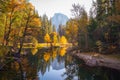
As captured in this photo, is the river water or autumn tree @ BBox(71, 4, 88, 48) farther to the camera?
autumn tree @ BBox(71, 4, 88, 48)

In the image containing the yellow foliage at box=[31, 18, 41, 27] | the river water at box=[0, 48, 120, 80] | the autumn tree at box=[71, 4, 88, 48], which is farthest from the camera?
the autumn tree at box=[71, 4, 88, 48]

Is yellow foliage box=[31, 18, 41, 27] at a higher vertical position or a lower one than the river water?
higher

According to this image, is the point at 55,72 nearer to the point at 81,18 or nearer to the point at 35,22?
the point at 35,22

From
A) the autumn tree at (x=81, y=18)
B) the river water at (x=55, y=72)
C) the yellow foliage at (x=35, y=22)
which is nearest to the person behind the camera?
the river water at (x=55, y=72)

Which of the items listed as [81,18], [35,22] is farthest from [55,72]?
[81,18]

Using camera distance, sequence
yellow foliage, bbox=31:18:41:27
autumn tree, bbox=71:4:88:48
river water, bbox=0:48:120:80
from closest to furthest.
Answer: river water, bbox=0:48:120:80
yellow foliage, bbox=31:18:41:27
autumn tree, bbox=71:4:88:48

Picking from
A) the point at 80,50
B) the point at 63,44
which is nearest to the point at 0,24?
the point at 80,50

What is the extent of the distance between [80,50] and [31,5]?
19.4 meters

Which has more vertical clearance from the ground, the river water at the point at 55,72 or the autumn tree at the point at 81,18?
the autumn tree at the point at 81,18

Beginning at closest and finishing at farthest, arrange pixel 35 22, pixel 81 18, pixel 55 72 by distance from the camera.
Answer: pixel 55 72 → pixel 35 22 → pixel 81 18

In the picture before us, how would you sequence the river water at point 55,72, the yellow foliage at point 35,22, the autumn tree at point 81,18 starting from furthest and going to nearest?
the autumn tree at point 81,18 → the yellow foliage at point 35,22 → the river water at point 55,72

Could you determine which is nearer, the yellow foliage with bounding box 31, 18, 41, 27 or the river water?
the river water

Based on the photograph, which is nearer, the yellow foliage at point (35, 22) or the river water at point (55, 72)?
the river water at point (55, 72)

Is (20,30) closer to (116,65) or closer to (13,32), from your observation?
(13,32)
